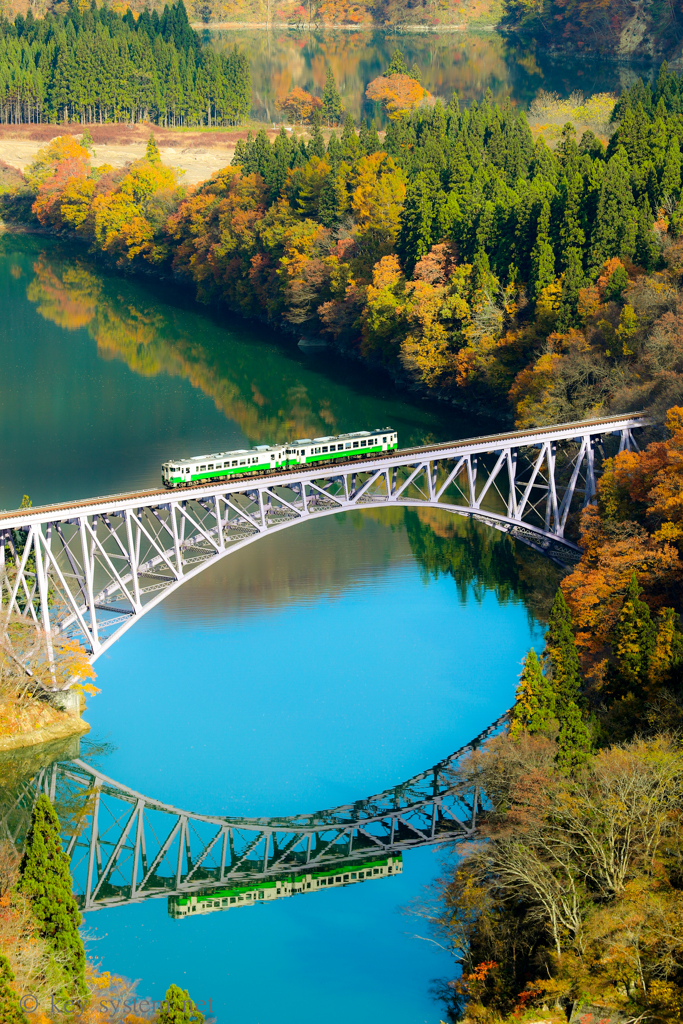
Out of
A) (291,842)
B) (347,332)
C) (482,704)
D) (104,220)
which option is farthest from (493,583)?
(104,220)

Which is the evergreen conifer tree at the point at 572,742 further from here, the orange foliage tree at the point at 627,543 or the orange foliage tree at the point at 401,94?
the orange foliage tree at the point at 401,94

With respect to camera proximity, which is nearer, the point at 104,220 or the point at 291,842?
the point at 291,842

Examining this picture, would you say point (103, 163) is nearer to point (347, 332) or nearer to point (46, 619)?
point (347, 332)

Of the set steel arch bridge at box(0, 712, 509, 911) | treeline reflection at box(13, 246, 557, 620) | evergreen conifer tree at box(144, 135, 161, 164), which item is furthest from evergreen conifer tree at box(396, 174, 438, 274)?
evergreen conifer tree at box(144, 135, 161, 164)

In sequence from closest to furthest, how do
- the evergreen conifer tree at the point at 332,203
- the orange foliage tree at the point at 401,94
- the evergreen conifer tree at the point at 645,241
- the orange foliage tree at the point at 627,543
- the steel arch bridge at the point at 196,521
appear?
the steel arch bridge at the point at 196,521 < the orange foliage tree at the point at 627,543 < the evergreen conifer tree at the point at 645,241 < the evergreen conifer tree at the point at 332,203 < the orange foliage tree at the point at 401,94

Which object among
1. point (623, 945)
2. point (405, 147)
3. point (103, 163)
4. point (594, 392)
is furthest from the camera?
point (103, 163)

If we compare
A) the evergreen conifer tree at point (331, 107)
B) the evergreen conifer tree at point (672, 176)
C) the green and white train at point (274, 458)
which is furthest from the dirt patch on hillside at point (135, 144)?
the green and white train at point (274, 458)
